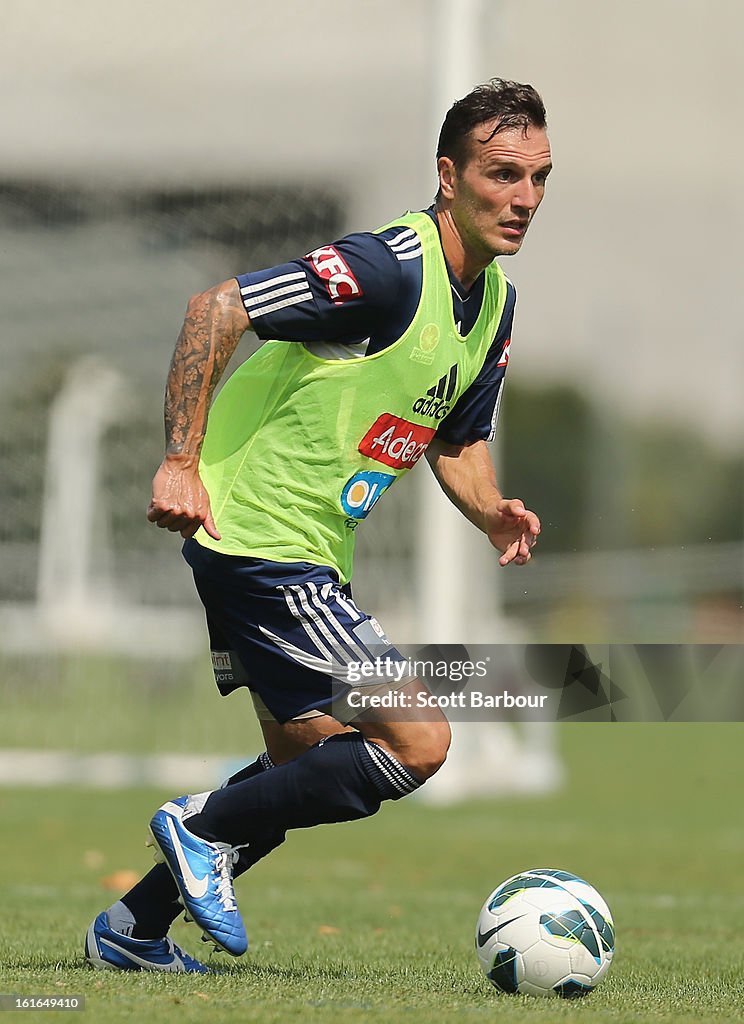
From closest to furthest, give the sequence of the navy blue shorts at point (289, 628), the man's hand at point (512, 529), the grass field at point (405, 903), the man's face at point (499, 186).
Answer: the grass field at point (405, 903) → the navy blue shorts at point (289, 628) → the man's face at point (499, 186) → the man's hand at point (512, 529)

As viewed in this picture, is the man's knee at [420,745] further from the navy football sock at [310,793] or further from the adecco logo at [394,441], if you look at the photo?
the adecco logo at [394,441]

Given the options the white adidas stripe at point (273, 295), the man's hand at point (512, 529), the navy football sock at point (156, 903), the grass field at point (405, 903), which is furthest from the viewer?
the man's hand at point (512, 529)

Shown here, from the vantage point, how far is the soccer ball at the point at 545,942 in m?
4.70

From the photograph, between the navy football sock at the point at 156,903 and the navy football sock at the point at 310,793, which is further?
the navy football sock at the point at 156,903

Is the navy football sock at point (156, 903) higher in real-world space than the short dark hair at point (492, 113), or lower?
lower

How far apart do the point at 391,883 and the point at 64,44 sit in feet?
25.2

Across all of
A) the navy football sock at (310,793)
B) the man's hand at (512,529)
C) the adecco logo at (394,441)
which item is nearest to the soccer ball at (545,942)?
the navy football sock at (310,793)

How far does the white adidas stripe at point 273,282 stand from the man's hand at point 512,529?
105 cm

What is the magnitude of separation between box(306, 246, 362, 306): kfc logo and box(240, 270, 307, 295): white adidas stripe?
0.15ft

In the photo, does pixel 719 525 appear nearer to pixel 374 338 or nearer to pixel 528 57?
pixel 528 57

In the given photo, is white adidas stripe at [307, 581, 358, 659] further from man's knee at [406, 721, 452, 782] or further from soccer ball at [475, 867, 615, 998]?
soccer ball at [475, 867, 615, 998]

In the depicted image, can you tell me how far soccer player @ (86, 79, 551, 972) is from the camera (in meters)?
4.53

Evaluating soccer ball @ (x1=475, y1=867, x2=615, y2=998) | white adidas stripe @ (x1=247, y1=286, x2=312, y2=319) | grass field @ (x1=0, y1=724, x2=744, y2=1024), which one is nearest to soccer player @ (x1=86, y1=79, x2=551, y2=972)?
Result: white adidas stripe @ (x1=247, y1=286, x2=312, y2=319)

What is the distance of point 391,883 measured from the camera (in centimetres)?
896
